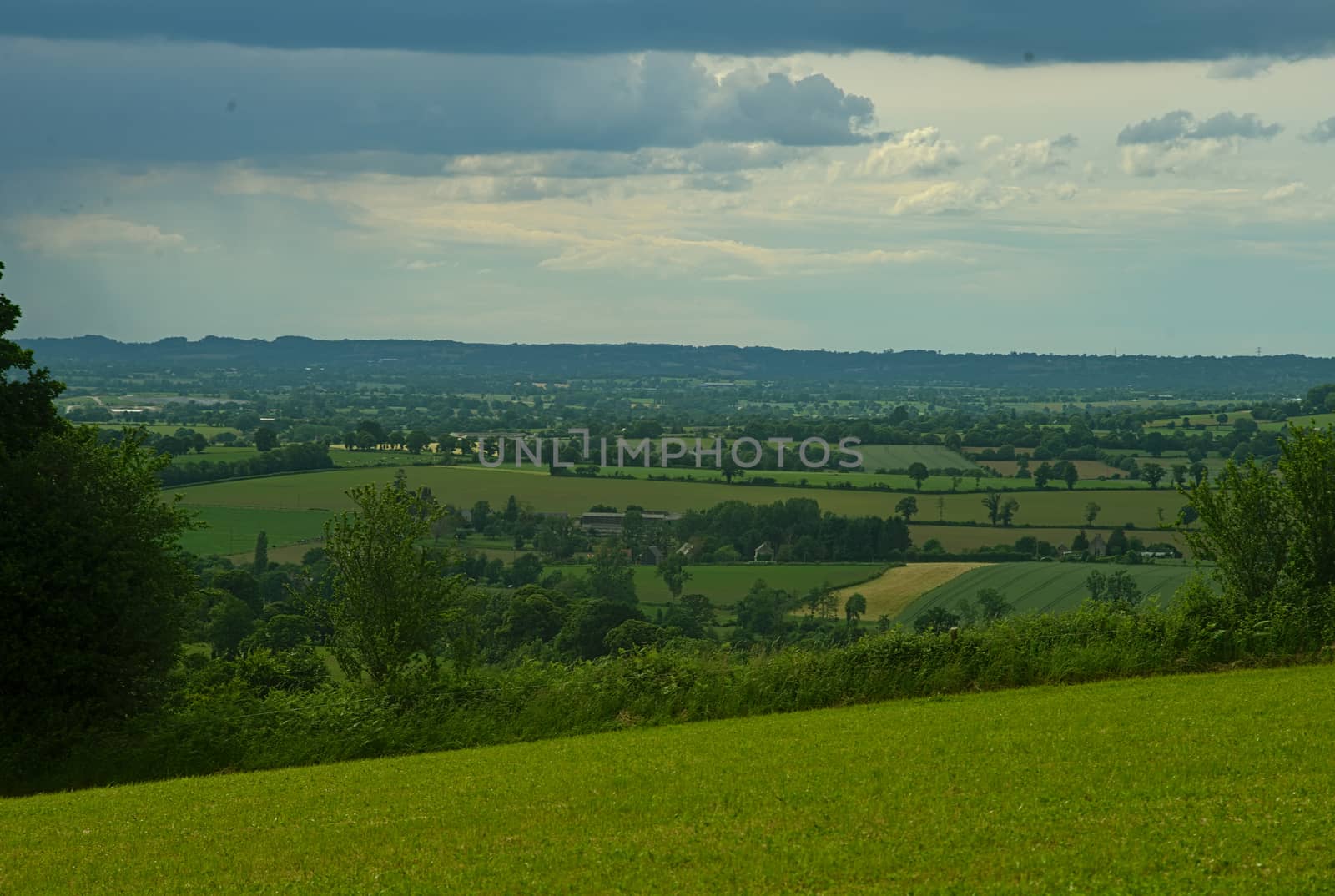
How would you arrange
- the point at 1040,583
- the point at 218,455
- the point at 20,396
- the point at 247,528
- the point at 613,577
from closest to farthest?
the point at 20,396
the point at 1040,583
the point at 613,577
the point at 247,528
the point at 218,455

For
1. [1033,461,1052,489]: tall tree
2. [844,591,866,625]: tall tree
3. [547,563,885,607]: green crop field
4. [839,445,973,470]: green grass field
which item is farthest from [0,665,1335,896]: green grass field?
[839,445,973,470]: green grass field

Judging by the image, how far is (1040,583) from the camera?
2491 inches

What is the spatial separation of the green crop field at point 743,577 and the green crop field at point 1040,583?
30.7ft

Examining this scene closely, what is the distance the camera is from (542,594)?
60.8m

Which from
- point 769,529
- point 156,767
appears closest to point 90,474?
point 156,767

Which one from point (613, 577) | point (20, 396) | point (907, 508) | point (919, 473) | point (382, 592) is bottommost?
point (613, 577)

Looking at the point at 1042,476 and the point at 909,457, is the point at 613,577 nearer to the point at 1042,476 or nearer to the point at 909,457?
the point at 1042,476

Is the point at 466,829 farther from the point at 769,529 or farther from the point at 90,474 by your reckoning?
the point at 769,529

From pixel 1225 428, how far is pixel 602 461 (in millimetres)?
70005

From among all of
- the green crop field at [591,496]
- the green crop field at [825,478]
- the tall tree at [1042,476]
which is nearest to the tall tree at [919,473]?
the green crop field at [825,478]

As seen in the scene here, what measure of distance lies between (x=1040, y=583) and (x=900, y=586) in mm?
11051

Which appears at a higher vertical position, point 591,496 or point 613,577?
point 591,496

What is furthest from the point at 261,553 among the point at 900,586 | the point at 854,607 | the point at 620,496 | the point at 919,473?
the point at 919,473

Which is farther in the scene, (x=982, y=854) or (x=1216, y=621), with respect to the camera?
(x=1216, y=621)
